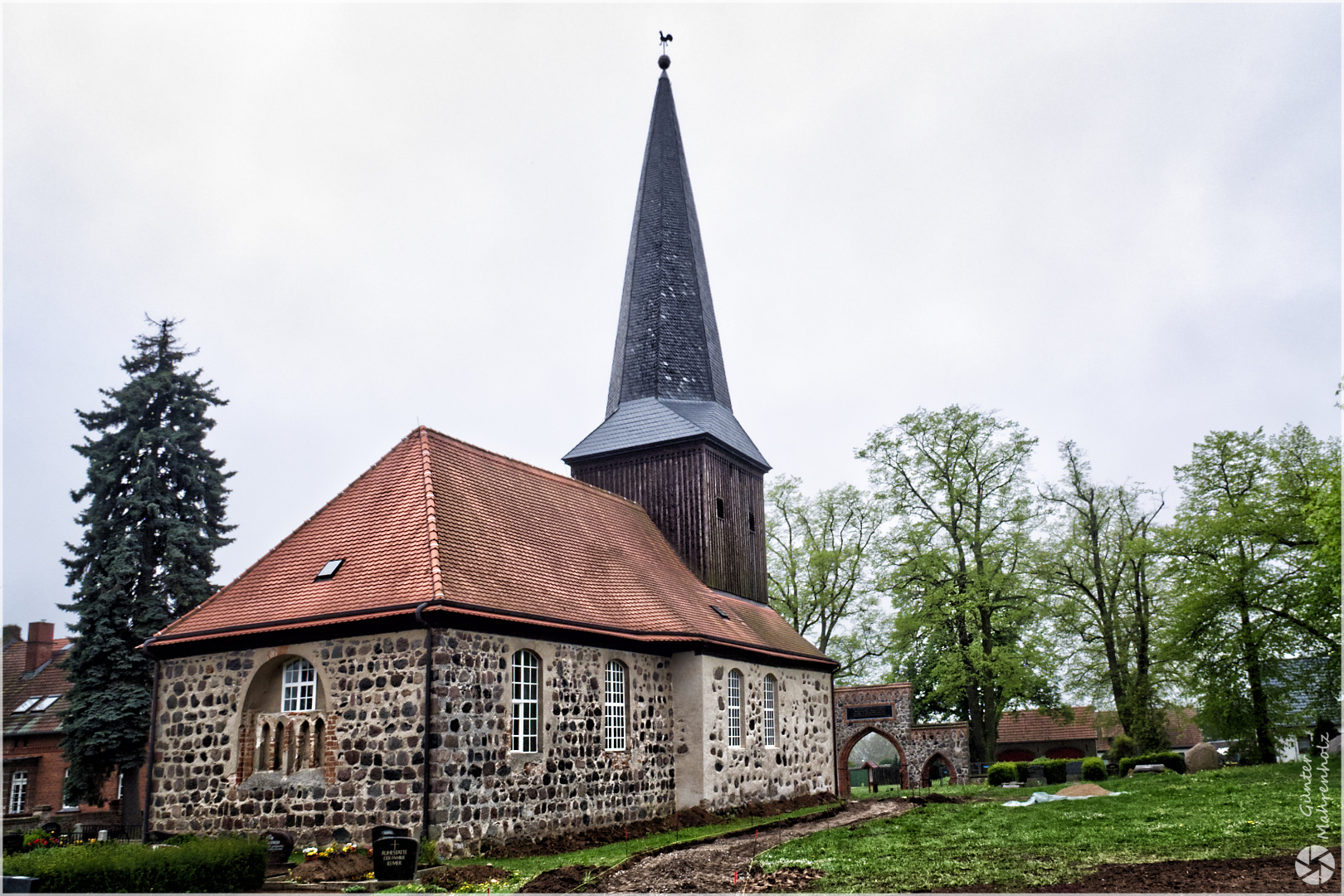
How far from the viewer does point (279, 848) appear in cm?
1342

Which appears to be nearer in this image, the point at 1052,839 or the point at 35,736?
the point at 1052,839

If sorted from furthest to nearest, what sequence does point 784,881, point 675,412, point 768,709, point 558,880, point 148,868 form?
point 675,412 → point 768,709 → point 558,880 → point 148,868 → point 784,881

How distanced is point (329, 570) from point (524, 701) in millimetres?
3649

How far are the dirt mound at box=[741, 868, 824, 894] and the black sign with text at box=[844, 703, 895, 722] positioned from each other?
19.2 meters

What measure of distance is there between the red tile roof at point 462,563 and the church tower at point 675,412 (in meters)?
3.19

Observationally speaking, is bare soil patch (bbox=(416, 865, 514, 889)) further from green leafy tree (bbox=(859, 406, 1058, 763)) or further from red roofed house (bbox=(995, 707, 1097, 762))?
red roofed house (bbox=(995, 707, 1097, 762))

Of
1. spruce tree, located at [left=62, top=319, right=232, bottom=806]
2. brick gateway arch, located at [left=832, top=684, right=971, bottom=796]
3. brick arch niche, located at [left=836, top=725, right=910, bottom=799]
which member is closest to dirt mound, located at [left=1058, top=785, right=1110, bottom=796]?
brick gateway arch, located at [left=832, top=684, right=971, bottom=796]

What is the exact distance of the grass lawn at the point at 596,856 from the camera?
1212 cm

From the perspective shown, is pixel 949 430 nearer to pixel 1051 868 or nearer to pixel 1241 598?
pixel 1241 598

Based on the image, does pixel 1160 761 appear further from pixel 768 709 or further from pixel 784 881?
pixel 784 881

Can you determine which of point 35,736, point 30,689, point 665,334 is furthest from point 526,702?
point 30,689

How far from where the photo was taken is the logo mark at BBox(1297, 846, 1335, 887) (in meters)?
7.88

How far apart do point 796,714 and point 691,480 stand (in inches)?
237

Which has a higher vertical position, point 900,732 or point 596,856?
point 900,732
